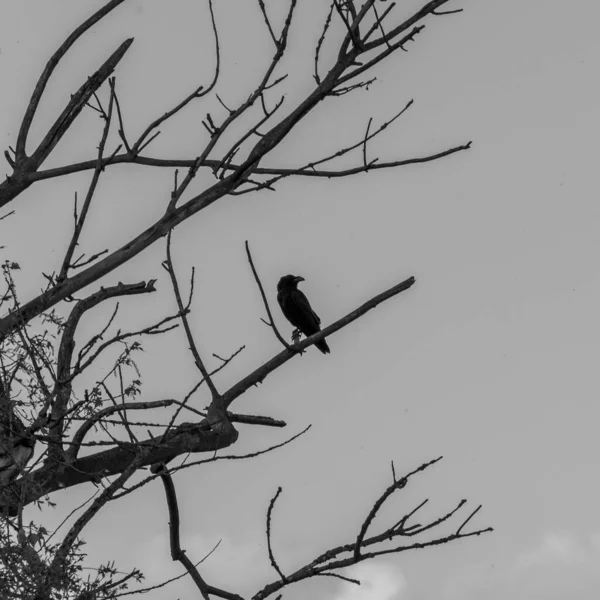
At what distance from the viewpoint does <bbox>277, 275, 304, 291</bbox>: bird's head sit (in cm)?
1360

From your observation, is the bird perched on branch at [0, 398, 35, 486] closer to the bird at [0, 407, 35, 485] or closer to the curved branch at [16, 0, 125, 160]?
the bird at [0, 407, 35, 485]

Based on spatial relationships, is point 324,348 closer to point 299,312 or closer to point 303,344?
point 299,312

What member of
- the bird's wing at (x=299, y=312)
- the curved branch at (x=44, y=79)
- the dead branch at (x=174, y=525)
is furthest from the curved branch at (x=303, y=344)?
the bird's wing at (x=299, y=312)

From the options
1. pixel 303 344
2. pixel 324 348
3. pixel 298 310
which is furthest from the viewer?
pixel 298 310

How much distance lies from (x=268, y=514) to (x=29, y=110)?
2.65 m

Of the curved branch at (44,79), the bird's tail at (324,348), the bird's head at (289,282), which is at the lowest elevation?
the curved branch at (44,79)

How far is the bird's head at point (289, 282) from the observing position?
44.6 ft

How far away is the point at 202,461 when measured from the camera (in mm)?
5059

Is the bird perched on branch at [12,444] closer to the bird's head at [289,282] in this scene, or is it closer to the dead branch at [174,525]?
the dead branch at [174,525]

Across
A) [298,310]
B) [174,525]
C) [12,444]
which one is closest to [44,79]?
[12,444]

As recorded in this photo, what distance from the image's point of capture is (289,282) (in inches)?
537

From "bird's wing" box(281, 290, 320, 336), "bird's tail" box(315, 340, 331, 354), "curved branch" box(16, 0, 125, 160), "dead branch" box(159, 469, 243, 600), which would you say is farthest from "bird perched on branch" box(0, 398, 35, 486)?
"bird's wing" box(281, 290, 320, 336)

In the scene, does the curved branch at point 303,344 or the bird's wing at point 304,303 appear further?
the bird's wing at point 304,303

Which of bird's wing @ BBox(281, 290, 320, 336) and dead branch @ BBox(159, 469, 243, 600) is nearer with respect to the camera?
dead branch @ BBox(159, 469, 243, 600)
